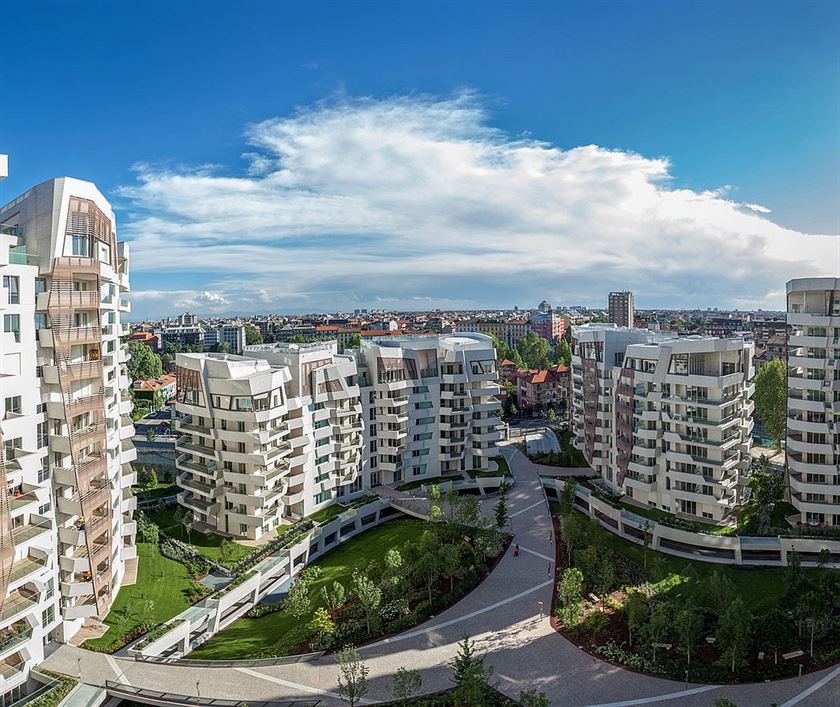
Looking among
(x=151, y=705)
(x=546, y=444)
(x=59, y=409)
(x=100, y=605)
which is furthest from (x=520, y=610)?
(x=546, y=444)

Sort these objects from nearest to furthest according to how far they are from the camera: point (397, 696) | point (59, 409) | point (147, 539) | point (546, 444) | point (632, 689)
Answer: point (397, 696) < point (632, 689) < point (59, 409) < point (147, 539) < point (546, 444)

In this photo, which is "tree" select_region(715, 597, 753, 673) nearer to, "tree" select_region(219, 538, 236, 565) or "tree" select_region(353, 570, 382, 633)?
"tree" select_region(353, 570, 382, 633)

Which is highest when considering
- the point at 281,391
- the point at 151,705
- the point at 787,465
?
the point at 281,391

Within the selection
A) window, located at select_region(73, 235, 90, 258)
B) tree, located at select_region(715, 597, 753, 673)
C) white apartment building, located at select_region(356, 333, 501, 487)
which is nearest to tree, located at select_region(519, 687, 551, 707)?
tree, located at select_region(715, 597, 753, 673)

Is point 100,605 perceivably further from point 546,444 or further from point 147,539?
point 546,444

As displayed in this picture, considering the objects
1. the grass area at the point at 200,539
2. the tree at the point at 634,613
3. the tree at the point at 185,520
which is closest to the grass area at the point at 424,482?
the grass area at the point at 200,539

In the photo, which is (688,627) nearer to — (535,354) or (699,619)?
(699,619)

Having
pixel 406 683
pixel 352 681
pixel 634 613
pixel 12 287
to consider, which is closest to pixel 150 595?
pixel 352 681
